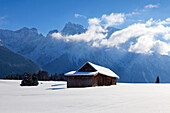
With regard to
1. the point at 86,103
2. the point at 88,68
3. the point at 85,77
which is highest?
the point at 88,68

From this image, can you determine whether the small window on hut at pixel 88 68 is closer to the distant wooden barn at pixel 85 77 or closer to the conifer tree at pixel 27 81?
the distant wooden barn at pixel 85 77

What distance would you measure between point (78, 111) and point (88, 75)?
29.1 meters

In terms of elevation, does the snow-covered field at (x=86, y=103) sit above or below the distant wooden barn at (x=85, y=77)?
below

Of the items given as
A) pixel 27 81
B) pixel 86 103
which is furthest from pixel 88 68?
pixel 86 103

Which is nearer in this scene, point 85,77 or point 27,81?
point 85,77

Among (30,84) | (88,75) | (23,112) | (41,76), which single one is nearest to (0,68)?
(41,76)

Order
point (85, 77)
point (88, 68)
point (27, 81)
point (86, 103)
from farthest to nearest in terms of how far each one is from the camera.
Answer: point (27, 81), point (88, 68), point (85, 77), point (86, 103)

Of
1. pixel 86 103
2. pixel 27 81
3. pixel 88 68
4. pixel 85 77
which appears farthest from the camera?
pixel 27 81

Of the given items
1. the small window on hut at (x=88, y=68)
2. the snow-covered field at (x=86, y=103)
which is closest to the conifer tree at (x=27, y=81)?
the small window on hut at (x=88, y=68)

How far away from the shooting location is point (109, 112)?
29.8 ft

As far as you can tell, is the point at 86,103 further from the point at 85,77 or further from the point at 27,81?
the point at 27,81

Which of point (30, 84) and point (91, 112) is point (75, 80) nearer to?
point (30, 84)

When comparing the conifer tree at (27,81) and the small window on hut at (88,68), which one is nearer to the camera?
the small window on hut at (88,68)

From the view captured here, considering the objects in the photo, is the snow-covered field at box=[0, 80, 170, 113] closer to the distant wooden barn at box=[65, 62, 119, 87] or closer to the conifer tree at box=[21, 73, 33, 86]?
the distant wooden barn at box=[65, 62, 119, 87]
